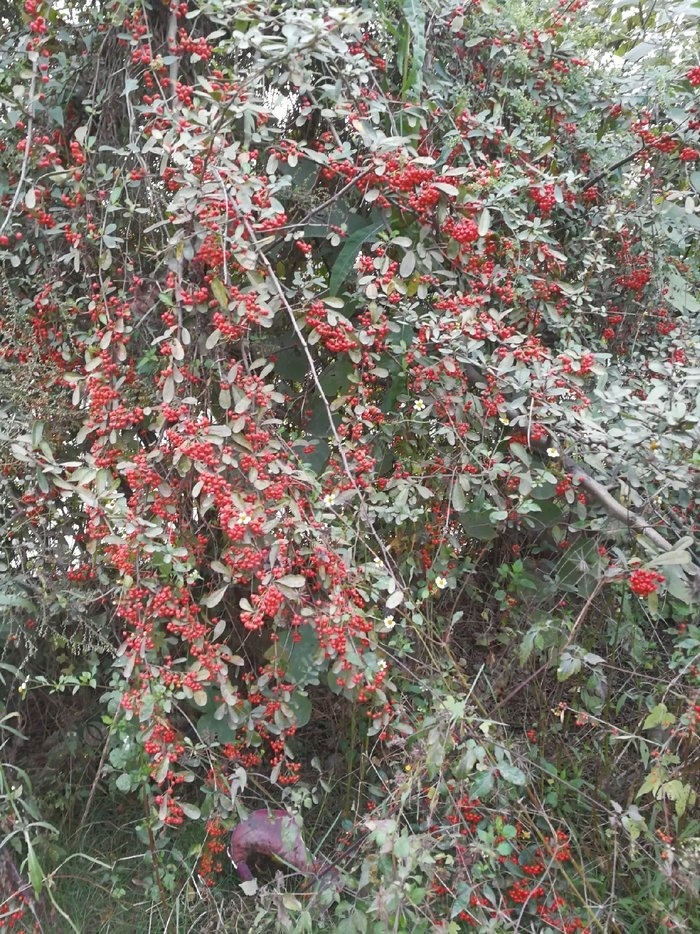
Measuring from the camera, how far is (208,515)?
86.4 inches

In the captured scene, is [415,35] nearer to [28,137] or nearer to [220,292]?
[220,292]

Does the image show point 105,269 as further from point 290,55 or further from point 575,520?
point 575,520

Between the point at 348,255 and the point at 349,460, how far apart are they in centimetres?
50

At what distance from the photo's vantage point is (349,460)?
2.11 metres

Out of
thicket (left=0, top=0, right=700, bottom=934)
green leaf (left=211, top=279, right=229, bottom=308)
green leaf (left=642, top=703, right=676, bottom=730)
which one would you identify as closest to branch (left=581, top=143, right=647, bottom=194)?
thicket (left=0, top=0, right=700, bottom=934)

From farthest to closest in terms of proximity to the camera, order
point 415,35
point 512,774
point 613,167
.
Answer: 1. point 613,167
2. point 415,35
3. point 512,774

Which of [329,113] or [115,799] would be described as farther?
[115,799]

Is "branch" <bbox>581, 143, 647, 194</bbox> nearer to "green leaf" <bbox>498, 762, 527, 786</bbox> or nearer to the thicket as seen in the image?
the thicket

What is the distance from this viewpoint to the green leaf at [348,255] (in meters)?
2.16

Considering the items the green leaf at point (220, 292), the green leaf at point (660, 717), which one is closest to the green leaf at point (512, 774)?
the green leaf at point (660, 717)

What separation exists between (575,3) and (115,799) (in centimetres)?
253

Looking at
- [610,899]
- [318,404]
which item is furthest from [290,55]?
[610,899]

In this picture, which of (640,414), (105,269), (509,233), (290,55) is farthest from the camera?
(509,233)

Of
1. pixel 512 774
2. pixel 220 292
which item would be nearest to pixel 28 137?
pixel 220 292
